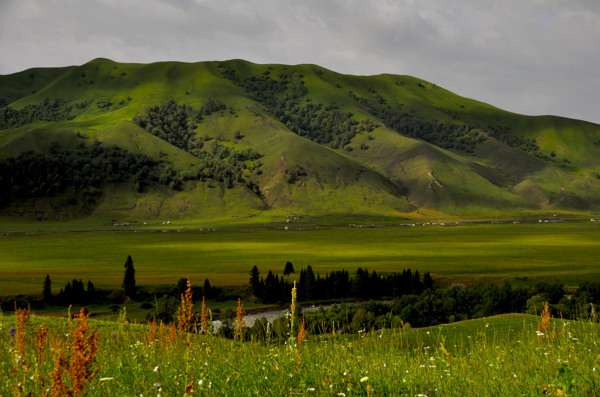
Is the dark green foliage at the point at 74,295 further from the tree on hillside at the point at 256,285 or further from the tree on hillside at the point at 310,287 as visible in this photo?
the tree on hillside at the point at 310,287

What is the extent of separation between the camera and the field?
107250mm

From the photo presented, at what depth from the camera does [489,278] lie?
106 m

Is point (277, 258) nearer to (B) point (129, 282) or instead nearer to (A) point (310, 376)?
(B) point (129, 282)

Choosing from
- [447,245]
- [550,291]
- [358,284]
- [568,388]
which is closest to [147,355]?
[568,388]

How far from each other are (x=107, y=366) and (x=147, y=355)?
2.91 feet

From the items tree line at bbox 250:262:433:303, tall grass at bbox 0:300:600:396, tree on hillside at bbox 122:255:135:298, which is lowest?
tree line at bbox 250:262:433:303

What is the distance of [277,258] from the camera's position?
457 feet

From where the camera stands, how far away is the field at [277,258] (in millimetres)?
107250

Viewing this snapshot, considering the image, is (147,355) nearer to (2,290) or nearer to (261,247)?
(2,290)

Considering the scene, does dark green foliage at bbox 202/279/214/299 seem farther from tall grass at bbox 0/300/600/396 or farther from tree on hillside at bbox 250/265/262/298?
tall grass at bbox 0/300/600/396

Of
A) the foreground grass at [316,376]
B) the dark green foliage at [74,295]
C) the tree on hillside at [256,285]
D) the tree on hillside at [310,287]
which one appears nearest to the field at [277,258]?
the dark green foliage at [74,295]

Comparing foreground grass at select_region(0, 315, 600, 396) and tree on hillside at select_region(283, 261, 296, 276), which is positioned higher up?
foreground grass at select_region(0, 315, 600, 396)

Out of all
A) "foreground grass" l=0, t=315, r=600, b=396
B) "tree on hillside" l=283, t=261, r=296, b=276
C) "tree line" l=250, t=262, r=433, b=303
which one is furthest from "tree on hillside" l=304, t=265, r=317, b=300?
"foreground grass" l=0, t=315, r=600, b=396

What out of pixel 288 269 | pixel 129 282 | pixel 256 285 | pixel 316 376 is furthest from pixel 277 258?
pixel 316 376
